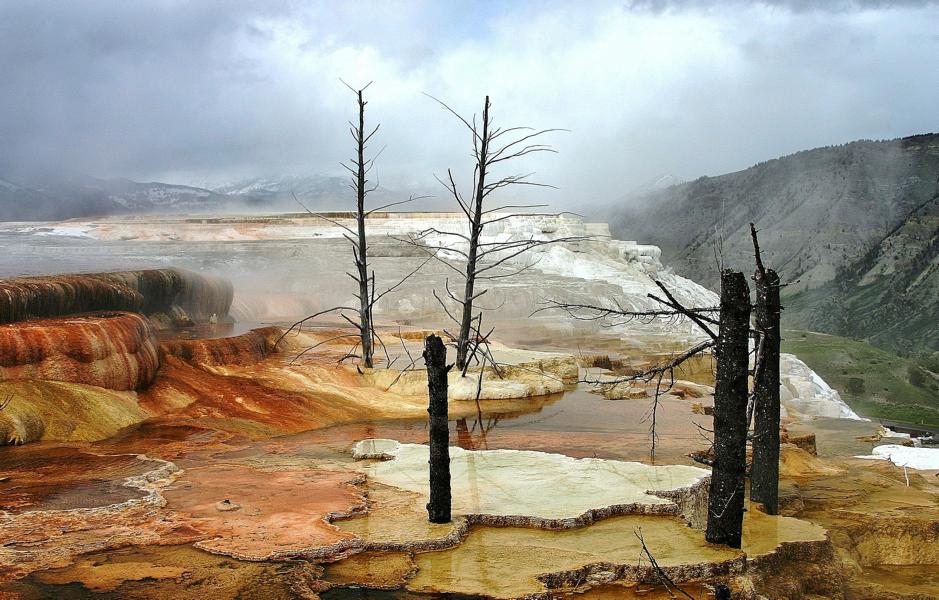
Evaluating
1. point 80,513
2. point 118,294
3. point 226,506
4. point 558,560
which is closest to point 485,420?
point 226,506

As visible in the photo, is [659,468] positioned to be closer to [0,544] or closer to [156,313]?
[0,544]

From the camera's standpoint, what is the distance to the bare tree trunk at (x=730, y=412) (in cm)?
574

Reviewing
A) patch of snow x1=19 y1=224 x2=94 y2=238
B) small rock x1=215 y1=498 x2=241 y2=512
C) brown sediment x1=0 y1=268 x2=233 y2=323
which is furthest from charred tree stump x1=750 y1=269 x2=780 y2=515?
patch of snow x1=19 y1=224 x2=94 y2=238

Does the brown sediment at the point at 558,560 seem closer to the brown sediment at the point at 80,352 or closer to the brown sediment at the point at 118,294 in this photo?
the brown sediment at the point at 80,352

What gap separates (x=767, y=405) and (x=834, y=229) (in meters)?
76.4

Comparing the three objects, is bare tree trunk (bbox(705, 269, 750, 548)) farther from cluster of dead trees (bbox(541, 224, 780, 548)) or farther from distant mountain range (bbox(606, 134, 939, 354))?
distant mountain range (bbox(606, 134, 939, 354))

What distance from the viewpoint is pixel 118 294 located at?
44.6 feet

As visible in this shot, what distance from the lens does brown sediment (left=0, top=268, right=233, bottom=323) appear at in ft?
35.5

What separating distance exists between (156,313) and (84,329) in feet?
20.0

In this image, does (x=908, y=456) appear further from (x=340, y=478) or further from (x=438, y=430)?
(x=438, y=430)

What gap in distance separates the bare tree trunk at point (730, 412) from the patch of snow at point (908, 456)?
9474mm

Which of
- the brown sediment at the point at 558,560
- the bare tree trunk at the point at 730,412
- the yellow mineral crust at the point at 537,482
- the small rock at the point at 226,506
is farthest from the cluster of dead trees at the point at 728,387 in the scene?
the small rock at the point at 226,506

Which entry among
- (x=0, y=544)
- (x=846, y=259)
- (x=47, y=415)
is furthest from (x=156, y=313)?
(x=846, y=259)

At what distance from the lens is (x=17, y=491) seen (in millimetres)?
6820
